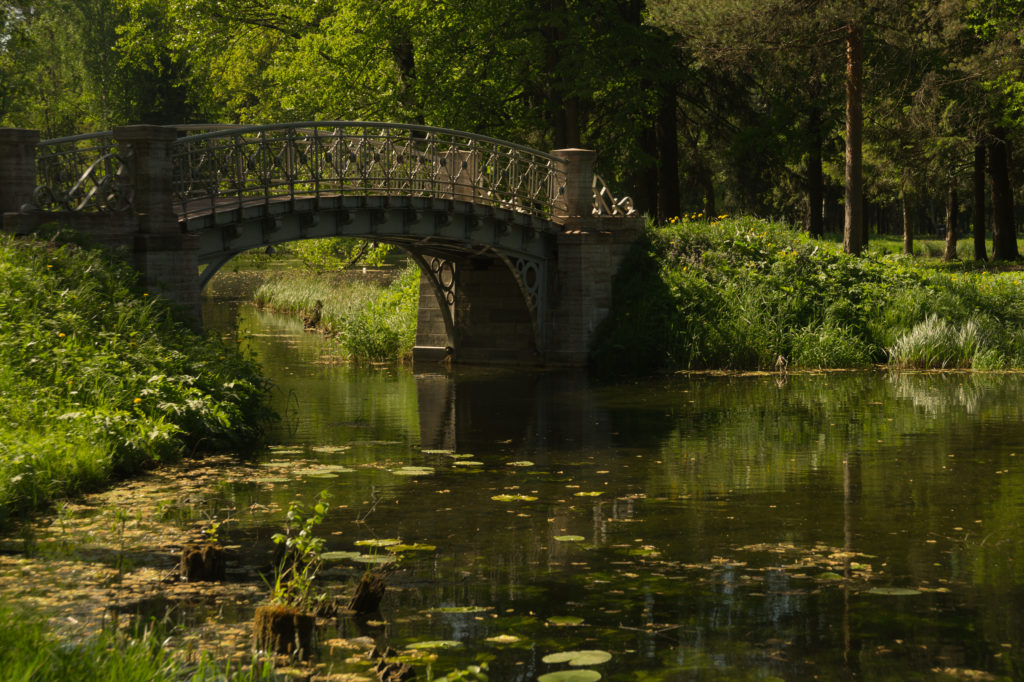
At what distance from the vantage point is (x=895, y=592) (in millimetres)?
7977

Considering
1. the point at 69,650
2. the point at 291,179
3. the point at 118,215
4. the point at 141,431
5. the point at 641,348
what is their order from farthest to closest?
the point at 641,348
the point at 291,179
the point at 118,215
the point at 141,431
the point at 69,650

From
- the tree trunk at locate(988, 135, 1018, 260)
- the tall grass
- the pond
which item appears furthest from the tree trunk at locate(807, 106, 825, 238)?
the tall grass

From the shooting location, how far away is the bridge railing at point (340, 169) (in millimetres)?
17047

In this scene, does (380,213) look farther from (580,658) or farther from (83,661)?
(83,661)

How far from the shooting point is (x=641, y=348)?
2250cm

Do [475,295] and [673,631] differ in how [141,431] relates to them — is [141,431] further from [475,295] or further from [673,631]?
[475,295]

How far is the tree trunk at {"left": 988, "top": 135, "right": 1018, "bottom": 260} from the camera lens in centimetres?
3616

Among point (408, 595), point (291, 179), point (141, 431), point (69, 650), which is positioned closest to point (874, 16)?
point (291, 179)

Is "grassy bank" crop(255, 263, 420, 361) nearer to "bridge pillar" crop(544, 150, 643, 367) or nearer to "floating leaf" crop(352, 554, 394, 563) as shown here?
"bridge pillar" crop(544, 150, 643, 367)

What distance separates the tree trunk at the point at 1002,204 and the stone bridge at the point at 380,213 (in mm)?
15860

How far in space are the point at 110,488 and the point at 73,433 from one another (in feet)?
2.08

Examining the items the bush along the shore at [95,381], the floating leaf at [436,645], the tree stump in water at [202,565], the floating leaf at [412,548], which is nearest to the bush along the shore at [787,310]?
the bush along the shore at [95,381]

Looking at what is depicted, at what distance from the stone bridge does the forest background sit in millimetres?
3691

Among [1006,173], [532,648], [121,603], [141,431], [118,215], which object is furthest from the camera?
[1006,173]
